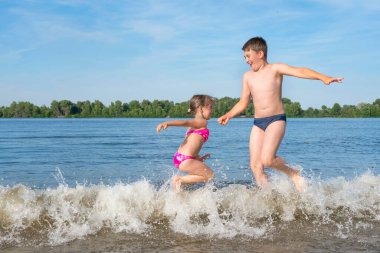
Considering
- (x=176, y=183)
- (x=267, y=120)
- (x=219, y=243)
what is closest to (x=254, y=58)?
(x=267, y=120)

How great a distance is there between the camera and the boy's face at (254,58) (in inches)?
260

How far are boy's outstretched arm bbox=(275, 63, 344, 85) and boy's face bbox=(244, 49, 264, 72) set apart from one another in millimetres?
261

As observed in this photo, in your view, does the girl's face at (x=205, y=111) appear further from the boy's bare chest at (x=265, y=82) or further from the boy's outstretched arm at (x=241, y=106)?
the boy's bare chest at (x=265, y=82)

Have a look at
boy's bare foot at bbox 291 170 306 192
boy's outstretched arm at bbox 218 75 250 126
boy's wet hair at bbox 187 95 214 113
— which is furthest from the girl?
boy's bare foot at bbox 291 170 306 192

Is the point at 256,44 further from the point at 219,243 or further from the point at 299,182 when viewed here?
the point at 219,243

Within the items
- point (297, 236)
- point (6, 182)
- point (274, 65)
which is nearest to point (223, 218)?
point (297, 236)

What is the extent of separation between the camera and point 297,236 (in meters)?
5.14

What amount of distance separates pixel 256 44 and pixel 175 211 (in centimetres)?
268

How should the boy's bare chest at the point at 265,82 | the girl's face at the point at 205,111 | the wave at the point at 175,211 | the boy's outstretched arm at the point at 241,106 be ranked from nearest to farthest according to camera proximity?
the wave at the point at 175,211 < the boy's bare chest at the point at 265,82 < the boy's outstretched arm at the point at 241,106 < the girl's face at the point at 205,111

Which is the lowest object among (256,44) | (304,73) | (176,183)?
(176,183)

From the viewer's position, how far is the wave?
5.38 metres

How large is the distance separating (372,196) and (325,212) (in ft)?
4.34

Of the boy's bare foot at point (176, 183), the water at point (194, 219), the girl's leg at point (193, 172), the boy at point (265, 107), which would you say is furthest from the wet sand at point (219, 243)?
the girl's leg at point (193, 172)

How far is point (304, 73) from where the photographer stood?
6242mm
